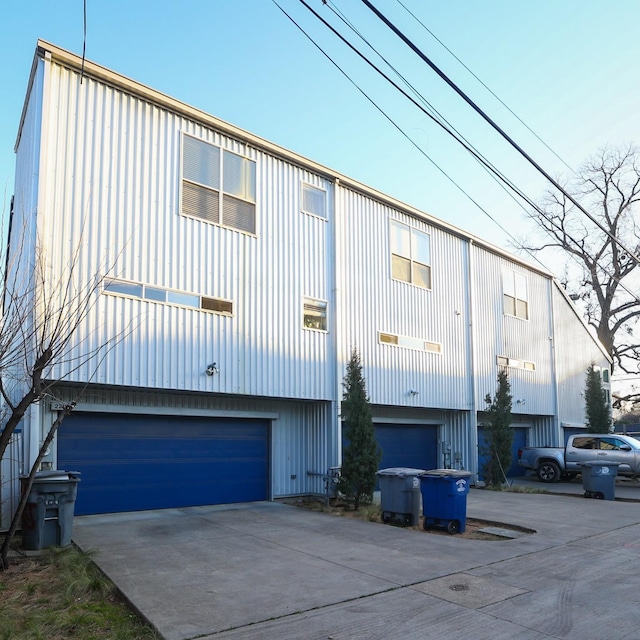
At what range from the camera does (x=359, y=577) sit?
282 inches

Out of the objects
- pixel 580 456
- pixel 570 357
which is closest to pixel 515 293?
pixel 570 357

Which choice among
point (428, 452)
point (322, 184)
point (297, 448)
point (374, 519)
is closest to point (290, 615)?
point (374, 519)

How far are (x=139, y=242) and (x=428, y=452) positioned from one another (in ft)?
35.3

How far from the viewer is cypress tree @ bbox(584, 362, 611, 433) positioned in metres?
23.9

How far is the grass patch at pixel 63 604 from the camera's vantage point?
17.2 feet

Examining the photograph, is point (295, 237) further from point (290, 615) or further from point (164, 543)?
point (290, 615)

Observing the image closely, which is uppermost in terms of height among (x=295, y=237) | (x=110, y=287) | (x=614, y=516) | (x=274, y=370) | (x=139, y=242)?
(x=295, y=237)

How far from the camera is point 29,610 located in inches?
228

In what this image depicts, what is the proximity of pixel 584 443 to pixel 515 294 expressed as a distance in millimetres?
5538

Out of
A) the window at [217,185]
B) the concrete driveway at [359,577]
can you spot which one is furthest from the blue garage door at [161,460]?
the window at [217,185]

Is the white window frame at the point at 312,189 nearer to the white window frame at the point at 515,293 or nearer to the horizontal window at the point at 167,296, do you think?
Answer: the horizontal window at the point at 167,296

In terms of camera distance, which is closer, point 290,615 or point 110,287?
point 290,615

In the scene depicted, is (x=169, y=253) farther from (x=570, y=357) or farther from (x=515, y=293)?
(x=570, y=357)

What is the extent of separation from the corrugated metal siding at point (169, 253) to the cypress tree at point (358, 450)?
2.97 feet
